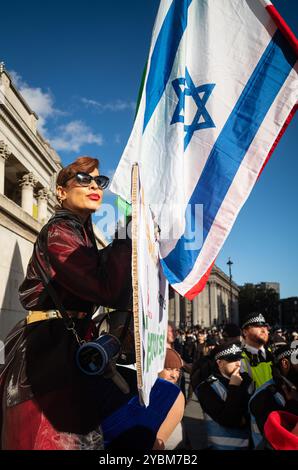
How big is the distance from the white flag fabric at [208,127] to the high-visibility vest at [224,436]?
1.22 metres

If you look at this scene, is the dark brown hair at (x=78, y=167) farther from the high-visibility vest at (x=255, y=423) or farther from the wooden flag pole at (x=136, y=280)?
the high-visibility vest at (x=255, y=423)

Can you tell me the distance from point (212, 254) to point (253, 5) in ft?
7.92

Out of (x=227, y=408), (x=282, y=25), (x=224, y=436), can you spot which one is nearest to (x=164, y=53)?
(x=282, y=25)

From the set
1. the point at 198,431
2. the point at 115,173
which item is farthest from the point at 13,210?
the point at 115,173

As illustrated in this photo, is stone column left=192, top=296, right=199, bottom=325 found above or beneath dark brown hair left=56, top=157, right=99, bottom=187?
beneath

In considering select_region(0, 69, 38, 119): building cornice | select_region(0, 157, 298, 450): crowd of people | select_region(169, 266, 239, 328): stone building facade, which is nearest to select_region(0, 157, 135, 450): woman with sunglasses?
select_region(0, 157, 298, 450): crowd of people

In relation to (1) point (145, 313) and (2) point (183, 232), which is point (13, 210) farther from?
(1) point (145, 313)

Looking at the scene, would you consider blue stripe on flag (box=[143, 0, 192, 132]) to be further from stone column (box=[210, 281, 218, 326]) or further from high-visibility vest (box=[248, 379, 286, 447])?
stone column (box=[210, 281, 218, 326])

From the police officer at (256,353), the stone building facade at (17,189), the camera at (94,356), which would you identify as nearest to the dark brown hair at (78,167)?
the camera at (94,356)

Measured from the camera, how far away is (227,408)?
3.68m

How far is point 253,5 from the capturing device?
370 centimetres

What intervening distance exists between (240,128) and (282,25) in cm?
98

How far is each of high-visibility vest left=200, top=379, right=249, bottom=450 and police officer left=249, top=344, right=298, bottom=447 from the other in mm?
363

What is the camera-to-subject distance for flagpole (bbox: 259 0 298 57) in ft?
11.6
